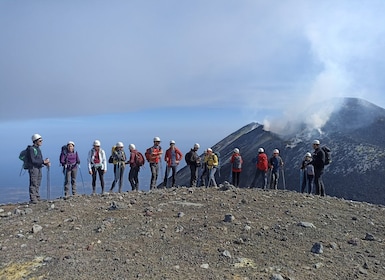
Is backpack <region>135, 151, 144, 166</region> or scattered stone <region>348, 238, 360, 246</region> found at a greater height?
backpack <region>135, 151, 144, 166</region>

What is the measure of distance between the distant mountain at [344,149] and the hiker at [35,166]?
19.1m

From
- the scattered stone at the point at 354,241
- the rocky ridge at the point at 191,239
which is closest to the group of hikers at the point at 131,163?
the rocky ridge at the point at 191,239

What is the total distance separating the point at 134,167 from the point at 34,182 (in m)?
4.51

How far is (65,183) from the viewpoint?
1722 centimetres

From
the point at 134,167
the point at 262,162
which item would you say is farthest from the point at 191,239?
the point at 262,162

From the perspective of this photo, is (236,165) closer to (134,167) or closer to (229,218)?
(134,167)

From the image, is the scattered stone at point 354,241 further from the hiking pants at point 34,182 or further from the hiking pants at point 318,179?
the hiking pants at point 34,182

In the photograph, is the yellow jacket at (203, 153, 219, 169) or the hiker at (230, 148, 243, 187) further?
the yellow jacket at (203, 153, 219, 169)

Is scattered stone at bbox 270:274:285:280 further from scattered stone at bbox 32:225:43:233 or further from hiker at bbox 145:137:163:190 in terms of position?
hiker at bbox 145:137:163:190

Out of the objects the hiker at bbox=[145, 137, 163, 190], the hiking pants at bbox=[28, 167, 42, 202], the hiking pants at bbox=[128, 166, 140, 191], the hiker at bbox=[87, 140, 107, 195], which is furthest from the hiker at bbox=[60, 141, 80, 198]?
the hiker at bbox=[145, 137, 163, 190]

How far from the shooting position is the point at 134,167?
749 inches

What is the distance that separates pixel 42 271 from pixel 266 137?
2008 inches

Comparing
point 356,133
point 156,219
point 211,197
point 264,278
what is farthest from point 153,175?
point 356,133

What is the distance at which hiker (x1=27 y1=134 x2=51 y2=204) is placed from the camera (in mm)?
15641
